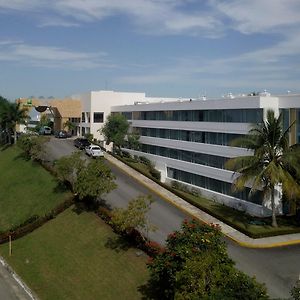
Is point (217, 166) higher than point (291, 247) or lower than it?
higher

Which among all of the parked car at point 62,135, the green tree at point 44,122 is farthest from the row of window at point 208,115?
the green tree at point 44,122

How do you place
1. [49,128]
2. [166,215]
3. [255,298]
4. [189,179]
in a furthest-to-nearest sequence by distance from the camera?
[49,128] < [189,179] < [166,215] < [255,298]

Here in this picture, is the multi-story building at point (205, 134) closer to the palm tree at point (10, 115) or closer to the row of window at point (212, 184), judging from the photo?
the row of window at point (212, 184)

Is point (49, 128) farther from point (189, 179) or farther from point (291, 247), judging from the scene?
point (291, 247)

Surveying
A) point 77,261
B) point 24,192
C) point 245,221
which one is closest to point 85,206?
point 77,261

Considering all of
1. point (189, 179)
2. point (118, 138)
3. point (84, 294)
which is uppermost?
point (118, 138)

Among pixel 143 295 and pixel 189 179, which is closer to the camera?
pixel 143 295

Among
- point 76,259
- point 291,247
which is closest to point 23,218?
point 76,259

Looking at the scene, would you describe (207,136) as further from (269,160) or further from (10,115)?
(10,115)
